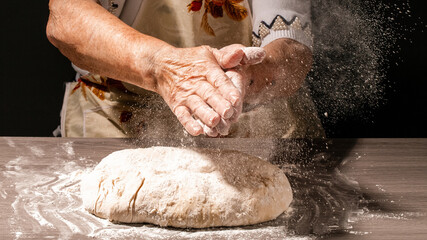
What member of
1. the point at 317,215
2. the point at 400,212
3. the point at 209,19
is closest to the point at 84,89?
the point at 209,19

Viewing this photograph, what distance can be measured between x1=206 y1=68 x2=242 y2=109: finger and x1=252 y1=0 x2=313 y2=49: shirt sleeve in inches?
22.4

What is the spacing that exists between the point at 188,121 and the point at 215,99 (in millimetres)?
77

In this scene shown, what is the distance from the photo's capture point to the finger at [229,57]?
1184 mm

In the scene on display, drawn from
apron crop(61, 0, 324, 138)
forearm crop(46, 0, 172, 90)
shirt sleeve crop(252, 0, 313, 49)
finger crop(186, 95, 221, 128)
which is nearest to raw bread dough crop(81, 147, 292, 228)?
finger crop(186, 95, 221, 128)

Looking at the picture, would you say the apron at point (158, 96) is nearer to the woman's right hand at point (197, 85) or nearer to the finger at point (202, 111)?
the woman's right hand at point (197, 85)

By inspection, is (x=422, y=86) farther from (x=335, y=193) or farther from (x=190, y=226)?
(x=190, y=226)

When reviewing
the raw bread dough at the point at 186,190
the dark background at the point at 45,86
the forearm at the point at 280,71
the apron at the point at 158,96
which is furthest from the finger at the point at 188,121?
the dark background at the point at 45,86

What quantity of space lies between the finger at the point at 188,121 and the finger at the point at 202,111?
0.04ft

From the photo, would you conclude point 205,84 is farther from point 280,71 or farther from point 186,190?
point 280,71

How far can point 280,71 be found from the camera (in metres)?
1.55

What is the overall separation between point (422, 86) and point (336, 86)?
1.54 ft

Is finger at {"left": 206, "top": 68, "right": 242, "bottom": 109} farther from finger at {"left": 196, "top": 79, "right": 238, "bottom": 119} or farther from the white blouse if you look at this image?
the white blouse

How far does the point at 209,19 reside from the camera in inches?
67.6

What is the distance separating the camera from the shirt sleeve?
166 centimetres
